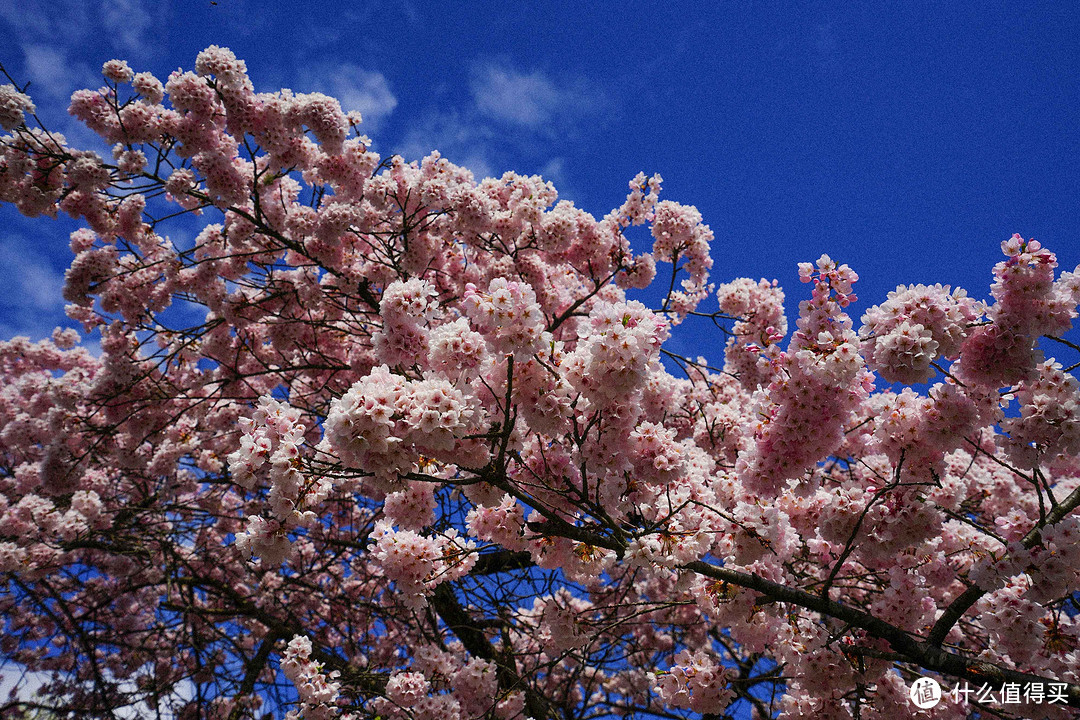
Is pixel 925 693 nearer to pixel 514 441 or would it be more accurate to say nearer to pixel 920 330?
pixel 920 330

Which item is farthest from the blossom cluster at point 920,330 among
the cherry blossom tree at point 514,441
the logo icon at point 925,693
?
the logo icon at point 925,693

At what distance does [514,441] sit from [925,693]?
397 cm

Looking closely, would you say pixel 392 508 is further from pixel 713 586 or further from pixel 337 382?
pixel 337 382

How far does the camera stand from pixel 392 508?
374cm

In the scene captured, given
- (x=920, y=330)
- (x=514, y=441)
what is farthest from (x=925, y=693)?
(x=514, y=441)

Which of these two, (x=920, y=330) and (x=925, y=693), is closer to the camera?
(x=920, y=330)

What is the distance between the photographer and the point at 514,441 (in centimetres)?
352

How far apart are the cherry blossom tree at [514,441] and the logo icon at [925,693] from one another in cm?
14

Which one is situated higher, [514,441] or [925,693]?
[514,441]

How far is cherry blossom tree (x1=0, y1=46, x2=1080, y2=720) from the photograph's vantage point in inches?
127

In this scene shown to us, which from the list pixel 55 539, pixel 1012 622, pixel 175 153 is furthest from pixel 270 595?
pixel 1012 622

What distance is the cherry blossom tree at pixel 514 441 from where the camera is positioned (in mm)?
3230

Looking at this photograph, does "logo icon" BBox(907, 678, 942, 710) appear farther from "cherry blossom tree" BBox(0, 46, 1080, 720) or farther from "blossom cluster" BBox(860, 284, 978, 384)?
"blossom cluster" BBox(860, 284, 978, 384)

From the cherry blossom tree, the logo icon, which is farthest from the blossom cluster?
the logo icon
